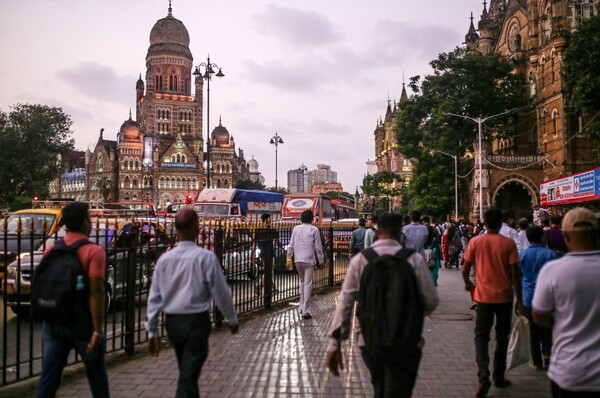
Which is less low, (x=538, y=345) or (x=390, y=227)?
(x=390, y=227)

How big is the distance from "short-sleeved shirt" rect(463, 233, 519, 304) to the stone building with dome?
9417 centimetres

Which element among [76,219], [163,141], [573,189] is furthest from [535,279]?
[163,141]

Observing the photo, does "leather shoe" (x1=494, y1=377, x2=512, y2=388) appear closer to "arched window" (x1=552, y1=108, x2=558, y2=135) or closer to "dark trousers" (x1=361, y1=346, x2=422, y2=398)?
"dark trousers" (x1=361, y1=346, x2=422, y2=398)

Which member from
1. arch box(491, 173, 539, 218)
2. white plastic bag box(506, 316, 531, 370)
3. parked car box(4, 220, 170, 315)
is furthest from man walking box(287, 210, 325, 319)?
arch box(491, 173, 539, 218)

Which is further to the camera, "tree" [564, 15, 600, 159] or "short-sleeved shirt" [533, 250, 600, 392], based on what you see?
"tree" [564, 15, 600, 159]

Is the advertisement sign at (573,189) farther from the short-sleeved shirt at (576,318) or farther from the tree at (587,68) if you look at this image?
the short-sleeved shirt at (576,318)

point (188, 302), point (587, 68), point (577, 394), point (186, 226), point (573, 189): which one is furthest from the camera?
point (587, 68)

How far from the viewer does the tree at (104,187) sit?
327 feet

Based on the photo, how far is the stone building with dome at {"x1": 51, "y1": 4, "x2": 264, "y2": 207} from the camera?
99812mm

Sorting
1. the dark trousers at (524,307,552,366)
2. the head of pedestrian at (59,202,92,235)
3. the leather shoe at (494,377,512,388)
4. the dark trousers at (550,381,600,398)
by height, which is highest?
the head of pedestrian at (59,202,92,235)

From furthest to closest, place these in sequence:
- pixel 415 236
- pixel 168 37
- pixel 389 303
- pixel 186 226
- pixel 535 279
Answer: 1. pixel 168 37
2. pixel 415 236
3. pixel 535 279
4. pixel 186 226
5. pixel 389 303

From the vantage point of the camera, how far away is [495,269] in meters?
5.97

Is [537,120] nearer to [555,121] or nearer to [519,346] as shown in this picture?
[555,121]

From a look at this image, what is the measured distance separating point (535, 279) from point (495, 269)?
95cm
